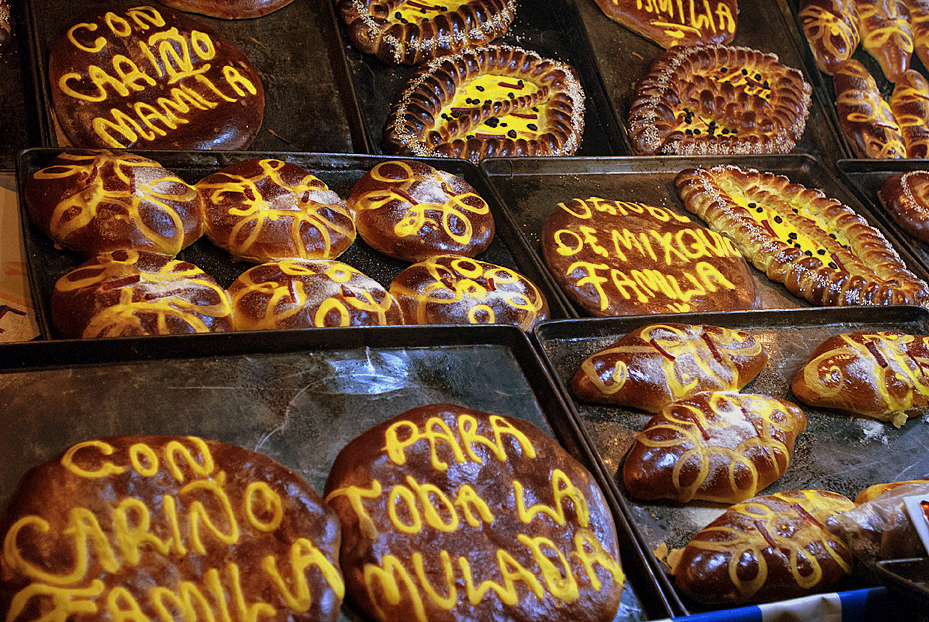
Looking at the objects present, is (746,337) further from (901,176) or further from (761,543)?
(901,176)

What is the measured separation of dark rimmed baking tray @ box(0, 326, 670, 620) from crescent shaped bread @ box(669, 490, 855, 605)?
0.17 meters

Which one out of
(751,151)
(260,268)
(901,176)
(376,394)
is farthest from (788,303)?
(260,268)

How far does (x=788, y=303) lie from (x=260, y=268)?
2.30 meters

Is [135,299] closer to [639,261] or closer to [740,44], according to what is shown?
[639,261]

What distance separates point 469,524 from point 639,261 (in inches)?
63.7

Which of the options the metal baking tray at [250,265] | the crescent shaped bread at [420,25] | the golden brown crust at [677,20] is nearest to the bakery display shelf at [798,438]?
the metal baking tray at [250,265]

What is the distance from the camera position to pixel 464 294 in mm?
2314

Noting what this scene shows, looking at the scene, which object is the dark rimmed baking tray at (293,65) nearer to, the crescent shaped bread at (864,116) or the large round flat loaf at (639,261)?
the large round flat loaf at (639,261)

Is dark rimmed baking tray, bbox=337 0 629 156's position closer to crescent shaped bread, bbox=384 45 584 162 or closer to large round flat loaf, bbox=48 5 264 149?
crescent shaped bread, bbox=384 45 584 162

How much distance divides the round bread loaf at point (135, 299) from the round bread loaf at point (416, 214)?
681mm

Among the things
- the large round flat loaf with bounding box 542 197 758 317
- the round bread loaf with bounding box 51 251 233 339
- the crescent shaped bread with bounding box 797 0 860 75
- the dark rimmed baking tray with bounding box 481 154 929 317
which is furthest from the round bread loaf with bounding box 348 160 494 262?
the crescent shaped bread with bounding box 797 0 860 75

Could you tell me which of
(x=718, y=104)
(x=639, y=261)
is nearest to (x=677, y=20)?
(x=718, y=104)

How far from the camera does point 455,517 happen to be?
158cm

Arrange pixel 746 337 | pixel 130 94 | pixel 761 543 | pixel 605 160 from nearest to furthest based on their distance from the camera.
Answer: pixel 761 543
pixel 746 337
pixel 130 94
pixel 605 160
